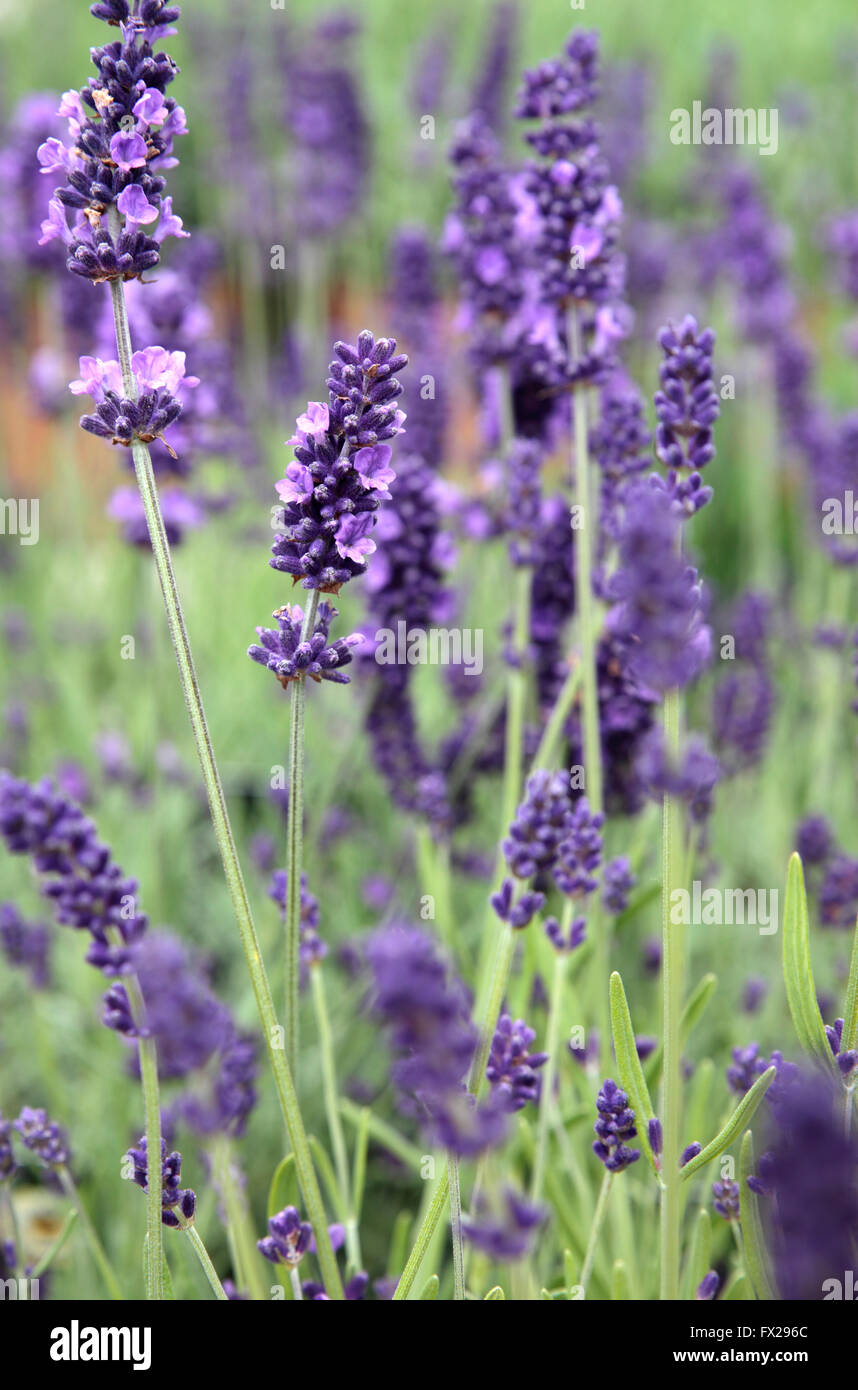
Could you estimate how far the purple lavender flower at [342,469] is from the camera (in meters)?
1.09

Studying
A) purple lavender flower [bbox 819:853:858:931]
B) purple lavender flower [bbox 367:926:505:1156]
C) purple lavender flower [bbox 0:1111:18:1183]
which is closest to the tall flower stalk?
purple lavender flower [bbox 0:1111:18:1183]

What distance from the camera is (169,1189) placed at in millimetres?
1141

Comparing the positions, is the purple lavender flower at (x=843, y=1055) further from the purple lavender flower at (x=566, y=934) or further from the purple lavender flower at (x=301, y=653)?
the purple lavender flower at (x=301, y=653)

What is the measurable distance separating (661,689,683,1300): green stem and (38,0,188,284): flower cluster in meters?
0.63

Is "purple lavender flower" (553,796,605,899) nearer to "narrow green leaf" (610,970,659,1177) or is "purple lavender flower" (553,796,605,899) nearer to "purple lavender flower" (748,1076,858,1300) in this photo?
"narrow green leaf" (610,970,659,1177)

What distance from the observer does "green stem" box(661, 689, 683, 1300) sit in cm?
101

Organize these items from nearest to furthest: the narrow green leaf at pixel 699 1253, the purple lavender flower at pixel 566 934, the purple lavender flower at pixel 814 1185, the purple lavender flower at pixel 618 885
→ 1. the purple lavender flower at pixel 814 1185
2. the narrow green leaf at pixel 699 1253
3. the purple lavender flower at pixel 566 934
4. the purple lavender flower at pixel 618 885

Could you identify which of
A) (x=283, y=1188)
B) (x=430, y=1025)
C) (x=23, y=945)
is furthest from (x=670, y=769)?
(x=23, y=945)

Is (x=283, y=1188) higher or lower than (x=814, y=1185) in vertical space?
lower

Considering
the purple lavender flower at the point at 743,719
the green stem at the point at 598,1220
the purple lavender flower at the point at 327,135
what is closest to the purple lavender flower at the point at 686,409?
the green stem at the point at 598,1220

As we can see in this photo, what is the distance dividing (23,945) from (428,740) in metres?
1.40

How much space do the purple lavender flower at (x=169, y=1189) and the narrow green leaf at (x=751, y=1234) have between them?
0.50 m

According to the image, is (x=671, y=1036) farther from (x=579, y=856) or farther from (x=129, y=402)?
(x=129, y=402)

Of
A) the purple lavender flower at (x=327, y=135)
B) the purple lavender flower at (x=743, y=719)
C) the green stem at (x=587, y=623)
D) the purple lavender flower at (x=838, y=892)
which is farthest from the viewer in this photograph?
the purple lavender flower at (x=327, y=135)
